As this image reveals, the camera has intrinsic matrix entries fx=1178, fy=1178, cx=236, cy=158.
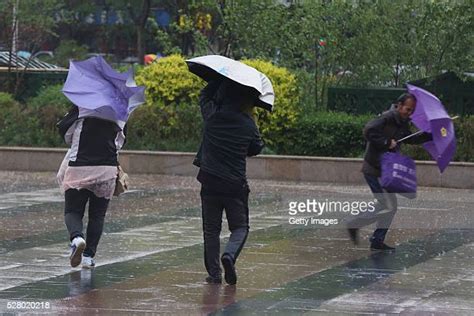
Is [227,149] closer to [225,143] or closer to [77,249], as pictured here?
[225,143]

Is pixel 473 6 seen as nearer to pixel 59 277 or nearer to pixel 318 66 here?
pixel 318 66

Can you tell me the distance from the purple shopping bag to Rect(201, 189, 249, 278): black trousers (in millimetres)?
2368

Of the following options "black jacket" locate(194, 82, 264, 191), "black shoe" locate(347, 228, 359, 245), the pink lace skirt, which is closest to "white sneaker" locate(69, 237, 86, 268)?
the pink lace skirt

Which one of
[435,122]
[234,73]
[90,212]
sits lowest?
[90,212]

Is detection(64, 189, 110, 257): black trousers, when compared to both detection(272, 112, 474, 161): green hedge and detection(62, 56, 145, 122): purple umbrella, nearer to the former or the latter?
detection(62, 56, 145, 122): purple umbrella

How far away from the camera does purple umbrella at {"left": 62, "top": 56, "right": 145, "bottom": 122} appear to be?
10.3m

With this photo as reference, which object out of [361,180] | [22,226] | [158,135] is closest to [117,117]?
[22,226]

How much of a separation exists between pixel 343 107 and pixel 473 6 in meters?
2.82

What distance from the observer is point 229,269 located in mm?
9594

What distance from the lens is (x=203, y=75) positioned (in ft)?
32.5

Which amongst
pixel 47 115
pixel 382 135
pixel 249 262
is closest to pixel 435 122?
pixel 382 135

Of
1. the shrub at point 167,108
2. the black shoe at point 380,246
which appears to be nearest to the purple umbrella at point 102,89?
the black shoe at point 380,246

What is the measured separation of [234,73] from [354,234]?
10.8ft

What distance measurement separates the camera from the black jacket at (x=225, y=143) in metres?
9.67
